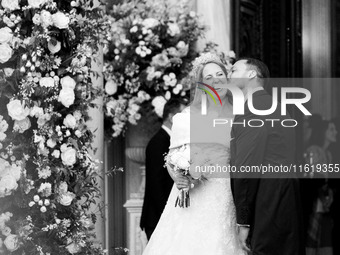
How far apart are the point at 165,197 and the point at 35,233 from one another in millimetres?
1903

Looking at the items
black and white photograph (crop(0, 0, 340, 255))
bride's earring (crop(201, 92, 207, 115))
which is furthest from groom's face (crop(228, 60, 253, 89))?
bride's earring (crop(201, 92, 207, 115))

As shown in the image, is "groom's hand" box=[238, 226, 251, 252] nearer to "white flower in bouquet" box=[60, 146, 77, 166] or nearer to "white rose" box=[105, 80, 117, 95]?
"white flower in bouquet" box=[60, 146, 77, 166]

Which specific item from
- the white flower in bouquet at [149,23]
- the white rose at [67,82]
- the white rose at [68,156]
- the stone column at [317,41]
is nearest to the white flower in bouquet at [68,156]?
the white rose at [68,156]

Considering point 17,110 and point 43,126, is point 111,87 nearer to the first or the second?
point 43,126

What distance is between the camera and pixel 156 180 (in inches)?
224

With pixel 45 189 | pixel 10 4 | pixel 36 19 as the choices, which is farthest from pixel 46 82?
pixel 45 189

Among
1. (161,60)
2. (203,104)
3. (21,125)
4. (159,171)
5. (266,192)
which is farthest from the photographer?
(161,60)

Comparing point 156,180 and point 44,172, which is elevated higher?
point 44,172

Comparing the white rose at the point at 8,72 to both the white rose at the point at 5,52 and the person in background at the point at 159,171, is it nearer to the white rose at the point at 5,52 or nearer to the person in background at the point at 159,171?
the white rose at the point at 5,52

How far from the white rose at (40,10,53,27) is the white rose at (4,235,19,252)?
3.67 feet

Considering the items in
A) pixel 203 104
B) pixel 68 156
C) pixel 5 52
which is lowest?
pixel 68 156

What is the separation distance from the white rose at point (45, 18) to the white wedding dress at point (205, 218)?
A: 1.24 meters

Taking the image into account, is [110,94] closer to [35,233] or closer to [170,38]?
[170,38]

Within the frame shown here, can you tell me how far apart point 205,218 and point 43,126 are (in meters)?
1.26
